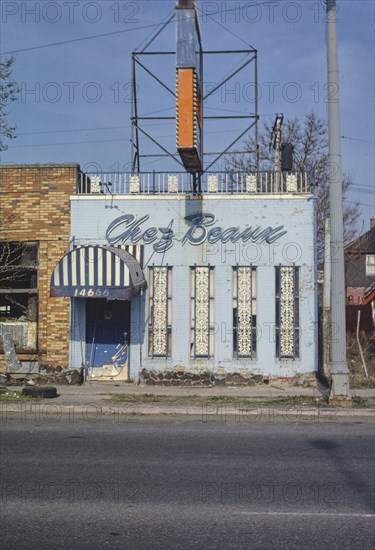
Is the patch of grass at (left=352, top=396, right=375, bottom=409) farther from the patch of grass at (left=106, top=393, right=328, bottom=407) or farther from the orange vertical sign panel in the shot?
the orange vertical sign panel

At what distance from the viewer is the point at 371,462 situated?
8891 mm

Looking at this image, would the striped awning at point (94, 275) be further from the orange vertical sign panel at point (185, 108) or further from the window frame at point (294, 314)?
the window frame at point (294, 314)

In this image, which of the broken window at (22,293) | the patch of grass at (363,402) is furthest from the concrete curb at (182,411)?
the broken window at (22,293)

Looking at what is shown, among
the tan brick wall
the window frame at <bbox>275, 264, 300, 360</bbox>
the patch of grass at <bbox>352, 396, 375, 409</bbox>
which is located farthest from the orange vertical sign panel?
the patch of grass at <bbox>352, 396, 375, 409</bbox>

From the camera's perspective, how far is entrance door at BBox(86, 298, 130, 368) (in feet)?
Result: 57.5

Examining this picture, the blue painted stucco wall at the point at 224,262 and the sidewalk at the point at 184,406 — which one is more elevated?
the blue painted stucco wall at the point at 224,262

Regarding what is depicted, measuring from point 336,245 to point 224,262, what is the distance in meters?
3.89

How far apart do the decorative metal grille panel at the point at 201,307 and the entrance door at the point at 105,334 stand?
175 cm

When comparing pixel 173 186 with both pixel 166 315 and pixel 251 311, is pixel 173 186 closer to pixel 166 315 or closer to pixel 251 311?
pixel 166 315

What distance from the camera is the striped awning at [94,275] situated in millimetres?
15969

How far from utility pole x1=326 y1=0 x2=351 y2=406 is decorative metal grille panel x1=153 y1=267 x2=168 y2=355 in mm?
4729

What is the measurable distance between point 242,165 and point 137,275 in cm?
1788

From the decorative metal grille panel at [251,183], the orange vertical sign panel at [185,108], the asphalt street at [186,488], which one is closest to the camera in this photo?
the asphalt street at [186,488]

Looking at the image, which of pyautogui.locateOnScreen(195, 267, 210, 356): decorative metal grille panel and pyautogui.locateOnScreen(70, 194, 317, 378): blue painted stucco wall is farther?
pyautogui.locateOnScreen(195, 267, 210, 356): decorative metal grille panel
